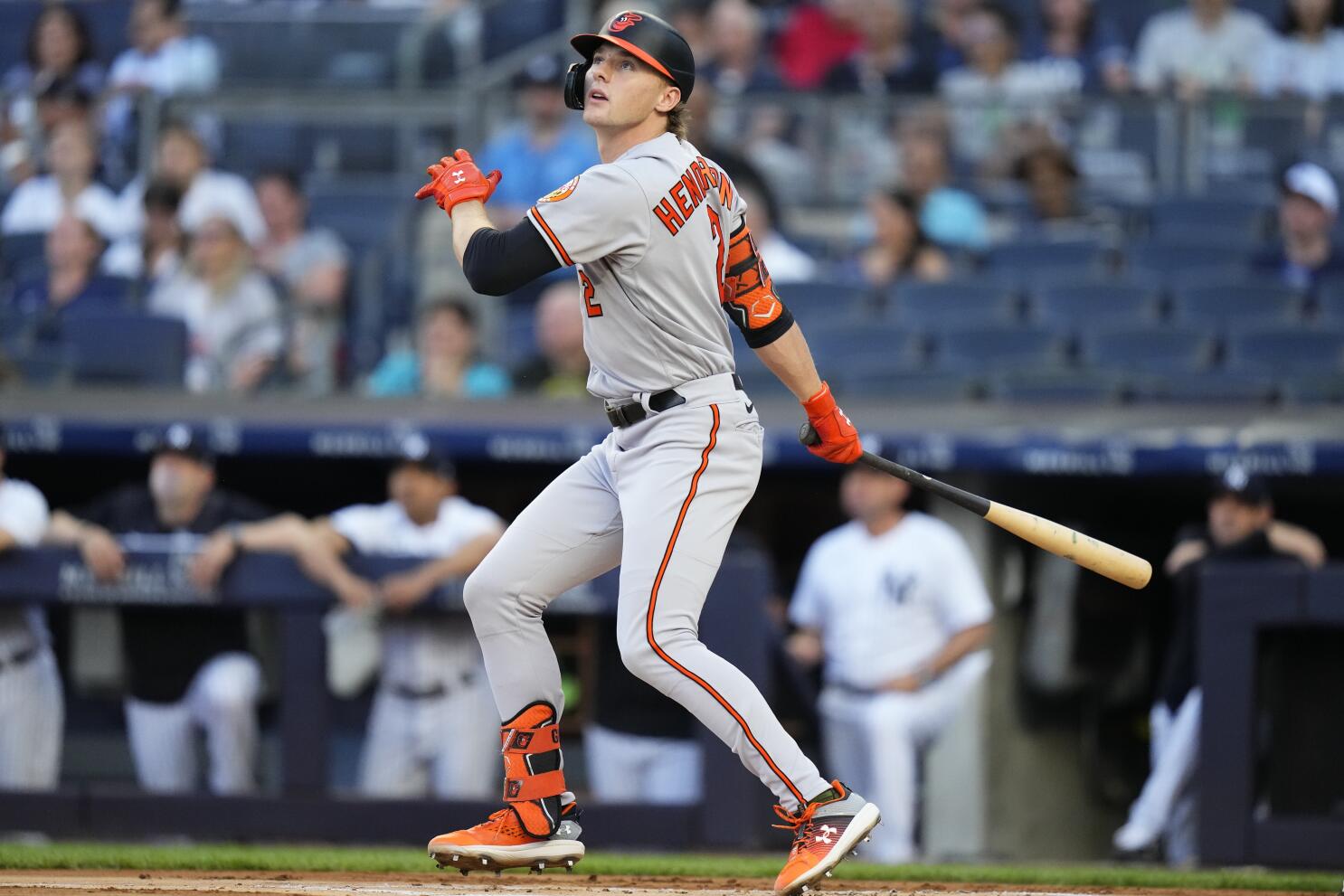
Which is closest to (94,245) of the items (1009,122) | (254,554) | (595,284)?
(254,554)

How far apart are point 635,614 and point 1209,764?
290 cm

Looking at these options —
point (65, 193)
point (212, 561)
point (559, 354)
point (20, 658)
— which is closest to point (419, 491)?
point (212, 561)

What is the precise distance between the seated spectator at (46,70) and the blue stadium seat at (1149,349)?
470 cm

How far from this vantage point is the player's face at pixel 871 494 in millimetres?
6535

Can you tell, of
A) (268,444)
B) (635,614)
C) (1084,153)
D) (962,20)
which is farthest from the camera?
(962,20)

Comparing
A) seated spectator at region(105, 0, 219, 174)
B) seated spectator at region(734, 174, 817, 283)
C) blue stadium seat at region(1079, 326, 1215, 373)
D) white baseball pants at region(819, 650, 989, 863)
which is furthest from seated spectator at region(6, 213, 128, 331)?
blue stadium seat at region(1079, 326, 1215, 373)

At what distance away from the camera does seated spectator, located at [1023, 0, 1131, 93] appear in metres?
8.80

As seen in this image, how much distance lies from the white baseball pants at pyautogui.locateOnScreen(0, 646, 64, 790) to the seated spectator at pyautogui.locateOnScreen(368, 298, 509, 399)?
5.90 ft

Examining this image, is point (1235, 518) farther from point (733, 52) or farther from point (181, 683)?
point (733, 52)

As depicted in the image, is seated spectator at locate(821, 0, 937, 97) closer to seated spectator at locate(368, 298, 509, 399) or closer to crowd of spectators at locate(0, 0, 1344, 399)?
crowd of spectators at locate(0, 0, 1344, 399)

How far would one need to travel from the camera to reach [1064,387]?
7164mm

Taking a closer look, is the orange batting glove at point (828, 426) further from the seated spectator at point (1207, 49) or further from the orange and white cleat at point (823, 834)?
the seated spectator at point (1207, 49)

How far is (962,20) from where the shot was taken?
29.2ft

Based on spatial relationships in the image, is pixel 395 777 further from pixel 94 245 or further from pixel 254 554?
pixel 94 245
